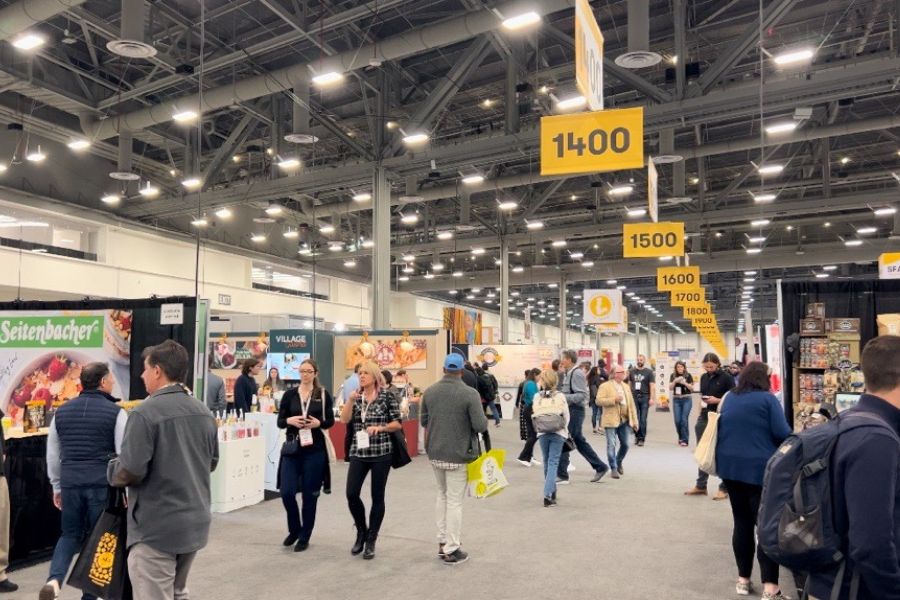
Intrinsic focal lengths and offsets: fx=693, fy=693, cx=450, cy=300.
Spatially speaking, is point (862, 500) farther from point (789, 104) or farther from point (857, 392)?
point (789, 104)

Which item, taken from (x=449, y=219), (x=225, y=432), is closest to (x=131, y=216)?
(x=449, y=219)

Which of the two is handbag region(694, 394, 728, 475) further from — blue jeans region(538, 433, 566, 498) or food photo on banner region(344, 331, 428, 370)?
food photo on banner region(344, 331, 428, 370)

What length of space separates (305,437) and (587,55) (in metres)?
3.46

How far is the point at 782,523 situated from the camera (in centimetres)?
182

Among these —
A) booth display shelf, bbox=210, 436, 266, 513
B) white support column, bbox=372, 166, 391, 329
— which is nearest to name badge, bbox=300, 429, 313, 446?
booth display shelf, bbox=210, 436, 266, 513

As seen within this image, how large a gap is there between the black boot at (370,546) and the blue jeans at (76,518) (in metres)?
1.80

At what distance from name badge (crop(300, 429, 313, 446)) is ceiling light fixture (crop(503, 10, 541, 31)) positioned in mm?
5560

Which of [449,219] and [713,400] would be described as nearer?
[713,400]

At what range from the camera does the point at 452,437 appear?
478 centimetres

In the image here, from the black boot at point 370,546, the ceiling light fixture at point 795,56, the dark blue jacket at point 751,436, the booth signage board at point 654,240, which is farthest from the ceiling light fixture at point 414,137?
the dark blue jacket at point 751,436

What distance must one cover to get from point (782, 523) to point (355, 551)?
3.81 meters

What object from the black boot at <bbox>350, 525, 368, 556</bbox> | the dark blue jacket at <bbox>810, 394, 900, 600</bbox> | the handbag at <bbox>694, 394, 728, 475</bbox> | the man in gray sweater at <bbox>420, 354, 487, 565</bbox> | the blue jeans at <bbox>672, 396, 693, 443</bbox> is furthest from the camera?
the blue jeans at <bbox>672, 396, 693, 443</bbox>

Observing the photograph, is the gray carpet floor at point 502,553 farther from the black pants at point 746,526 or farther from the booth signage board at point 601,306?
the booth signage board at point 601,306

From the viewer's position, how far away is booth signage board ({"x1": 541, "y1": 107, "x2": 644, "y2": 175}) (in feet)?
20.8
